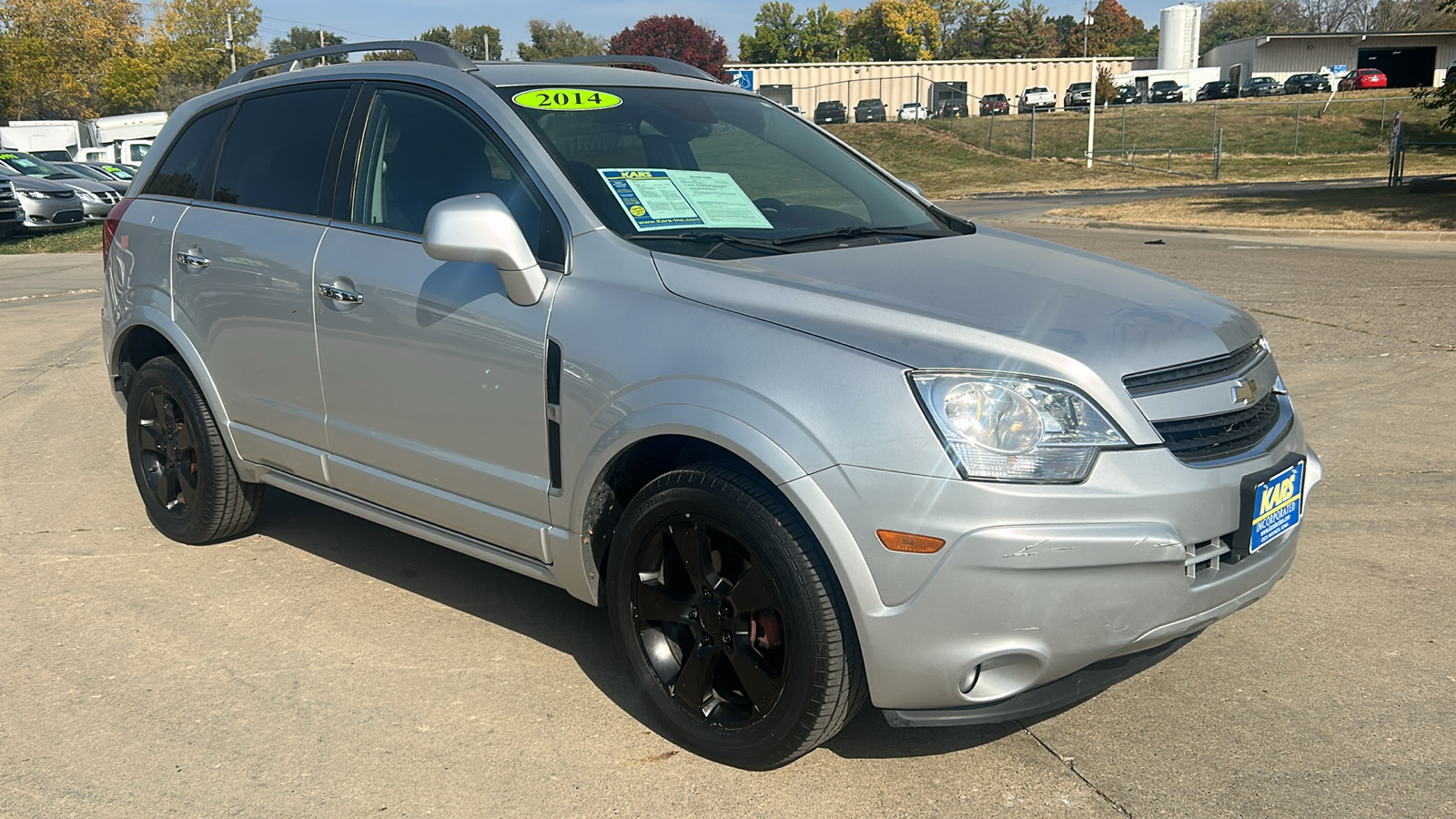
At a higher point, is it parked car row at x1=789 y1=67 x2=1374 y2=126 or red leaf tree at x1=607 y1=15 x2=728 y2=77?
red leaf tree at x1=607 y1=15 x2=728 y2=77

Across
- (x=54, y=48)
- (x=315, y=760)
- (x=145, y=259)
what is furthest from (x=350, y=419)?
(x=54, y=48)

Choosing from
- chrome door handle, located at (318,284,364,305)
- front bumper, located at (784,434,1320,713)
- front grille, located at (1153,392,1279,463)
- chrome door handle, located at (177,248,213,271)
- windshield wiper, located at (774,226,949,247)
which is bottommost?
front bumper, located at (784,434,1320,713)

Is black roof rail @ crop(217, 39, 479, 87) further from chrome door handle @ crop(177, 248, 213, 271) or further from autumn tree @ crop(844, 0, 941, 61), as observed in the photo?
autumn tree @ crop(844, 0, 941, 61)

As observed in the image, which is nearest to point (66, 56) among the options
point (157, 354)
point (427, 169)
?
point (157, 354)

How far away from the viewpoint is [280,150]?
429 centimetres

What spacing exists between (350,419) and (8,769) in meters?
1.37

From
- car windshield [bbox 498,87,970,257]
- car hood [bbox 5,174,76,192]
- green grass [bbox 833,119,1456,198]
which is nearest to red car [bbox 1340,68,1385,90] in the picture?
green grass [bbox 833,119,1456,198]

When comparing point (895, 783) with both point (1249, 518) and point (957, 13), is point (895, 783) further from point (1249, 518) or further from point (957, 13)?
point (957, 13)

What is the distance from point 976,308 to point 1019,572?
70cm

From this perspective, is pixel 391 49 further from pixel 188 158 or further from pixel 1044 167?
pixel 1044 167

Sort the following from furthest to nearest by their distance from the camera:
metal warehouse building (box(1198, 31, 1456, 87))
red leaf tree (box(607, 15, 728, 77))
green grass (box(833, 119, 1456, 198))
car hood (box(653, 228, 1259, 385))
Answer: red leaf tree (box(607, 15, 728, 77))
metal warehouse building (box(1198, 31, 1456, 87))
green grass (box(833, 119, 1456, 198))
car hood (box(653, 228, 1259, 385))

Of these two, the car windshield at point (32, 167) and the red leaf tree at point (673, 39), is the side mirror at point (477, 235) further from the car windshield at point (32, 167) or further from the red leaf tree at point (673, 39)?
the red leaf tree at point (673, 39)

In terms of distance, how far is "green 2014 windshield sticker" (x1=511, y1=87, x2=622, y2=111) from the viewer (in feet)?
11.9

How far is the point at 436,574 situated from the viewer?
4.47 m
